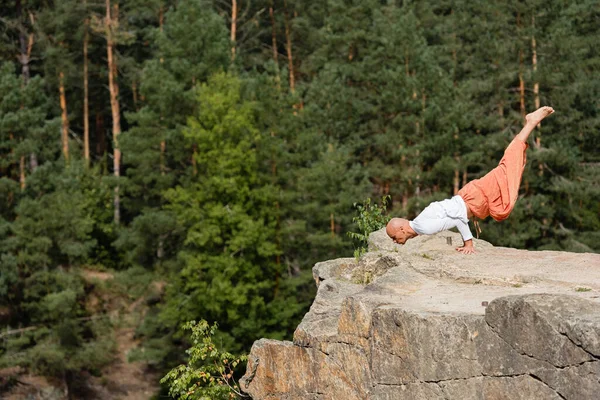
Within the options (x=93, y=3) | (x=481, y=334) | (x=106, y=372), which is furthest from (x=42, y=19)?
(x=481, y=334)

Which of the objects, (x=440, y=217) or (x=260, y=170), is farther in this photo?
(x=260, y=170)

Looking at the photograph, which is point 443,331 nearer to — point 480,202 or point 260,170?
point 480,202

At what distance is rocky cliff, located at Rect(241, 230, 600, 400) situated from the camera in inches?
228

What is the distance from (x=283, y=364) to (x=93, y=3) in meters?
25.0

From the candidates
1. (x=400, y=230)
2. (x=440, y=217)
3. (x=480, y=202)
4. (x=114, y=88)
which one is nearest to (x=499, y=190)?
(x=480, y=202)

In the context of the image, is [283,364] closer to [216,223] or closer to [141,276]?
[216,223]

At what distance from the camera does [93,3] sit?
3030 cm

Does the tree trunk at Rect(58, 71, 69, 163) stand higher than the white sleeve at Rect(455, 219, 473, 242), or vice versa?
the tree trunk at Rect(58, 71, 69, 163)

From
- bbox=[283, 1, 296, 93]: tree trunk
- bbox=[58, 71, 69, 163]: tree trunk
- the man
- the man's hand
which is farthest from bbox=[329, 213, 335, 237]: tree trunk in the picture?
the man

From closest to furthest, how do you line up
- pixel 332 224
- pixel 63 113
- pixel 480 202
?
pixel 480 202, pixel 332 224, pixel 63 113

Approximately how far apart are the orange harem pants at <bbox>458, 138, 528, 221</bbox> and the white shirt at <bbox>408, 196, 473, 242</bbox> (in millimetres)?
149

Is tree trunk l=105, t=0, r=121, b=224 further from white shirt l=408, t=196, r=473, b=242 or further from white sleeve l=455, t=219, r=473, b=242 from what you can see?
white shirt l=408, t=196, r=473, b=242

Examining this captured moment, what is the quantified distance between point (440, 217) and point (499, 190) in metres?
0.76

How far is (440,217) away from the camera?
8008 mm
